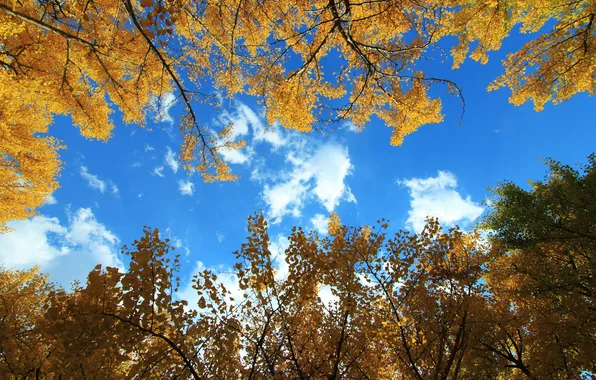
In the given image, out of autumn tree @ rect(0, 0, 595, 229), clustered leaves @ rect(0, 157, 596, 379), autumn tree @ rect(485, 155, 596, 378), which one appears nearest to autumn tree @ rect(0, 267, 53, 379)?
clustered leaves @ rect(0, 157, 596, 379)

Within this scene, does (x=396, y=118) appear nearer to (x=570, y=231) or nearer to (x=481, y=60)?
(x=481, y=60)

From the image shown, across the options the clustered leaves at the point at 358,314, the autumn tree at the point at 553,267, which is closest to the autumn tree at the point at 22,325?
the clustered leaves at the point at 358,314

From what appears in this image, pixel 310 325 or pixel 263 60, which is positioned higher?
pixel 263 60

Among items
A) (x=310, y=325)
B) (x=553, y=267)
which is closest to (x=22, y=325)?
(x=310, y=325)

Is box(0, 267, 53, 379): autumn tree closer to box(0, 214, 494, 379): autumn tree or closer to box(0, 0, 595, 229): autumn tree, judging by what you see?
box(0, 214, 494, 379): autumn tree

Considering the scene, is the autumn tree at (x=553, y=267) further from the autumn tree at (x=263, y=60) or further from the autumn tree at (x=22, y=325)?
the autumn tree at (x=22, y=325)

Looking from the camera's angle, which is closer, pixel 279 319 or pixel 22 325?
pixel 279 319

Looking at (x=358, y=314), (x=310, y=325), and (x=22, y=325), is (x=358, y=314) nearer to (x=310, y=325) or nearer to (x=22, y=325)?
(x=310, y=325)

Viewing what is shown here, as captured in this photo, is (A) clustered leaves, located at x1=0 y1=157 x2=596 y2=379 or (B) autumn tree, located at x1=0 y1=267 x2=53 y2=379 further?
(B) autumn tree, located at x1=0 y1=267 x2=53 y2=379

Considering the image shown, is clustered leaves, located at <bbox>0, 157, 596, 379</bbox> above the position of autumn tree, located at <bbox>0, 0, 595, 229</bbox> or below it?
below

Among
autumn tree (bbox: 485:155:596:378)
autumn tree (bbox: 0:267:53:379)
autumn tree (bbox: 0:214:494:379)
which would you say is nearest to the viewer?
autumn tree (bbox: 0:214:494:379)

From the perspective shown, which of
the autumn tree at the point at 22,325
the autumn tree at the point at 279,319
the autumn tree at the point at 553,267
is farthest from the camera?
the autumn tree at the point at 553,267

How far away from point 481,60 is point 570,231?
18.9 ft

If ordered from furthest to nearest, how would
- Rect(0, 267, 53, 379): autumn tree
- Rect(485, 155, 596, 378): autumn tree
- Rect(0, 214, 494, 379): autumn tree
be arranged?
Rect(485, 155, 596, 378): autumn tree
Rect(0, 267, 53, 379): autumn tree
Rect(0, 214, 494, 379): autumn tree
